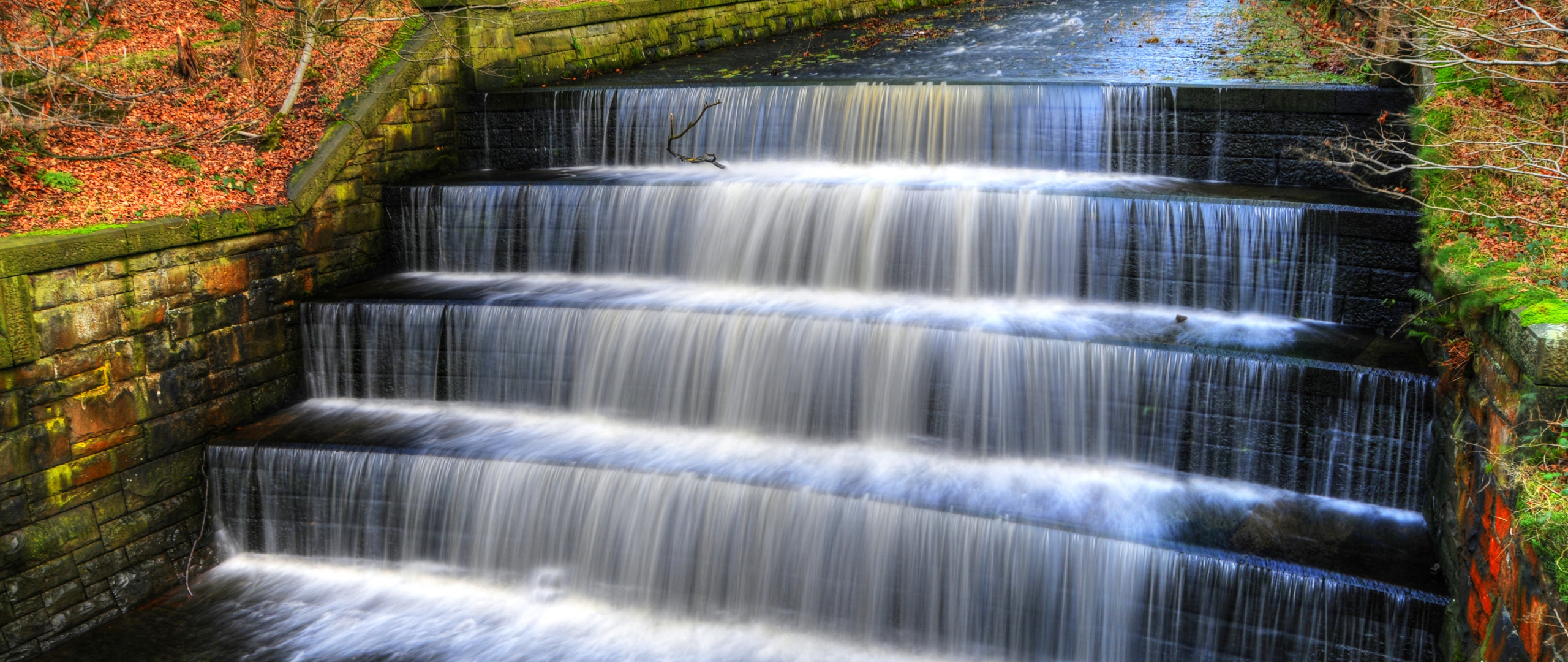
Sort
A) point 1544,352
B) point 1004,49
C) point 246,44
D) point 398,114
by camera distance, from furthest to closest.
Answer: point 1004,49 → point 398,114 → point 246,44 → point 1544,352

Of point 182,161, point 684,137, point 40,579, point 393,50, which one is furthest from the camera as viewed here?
point 393,50

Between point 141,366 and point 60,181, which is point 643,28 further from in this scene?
point 141,366

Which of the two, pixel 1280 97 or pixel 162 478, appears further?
pixel 1280 97

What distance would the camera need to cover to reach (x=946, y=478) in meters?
6.50

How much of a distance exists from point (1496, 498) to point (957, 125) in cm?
580

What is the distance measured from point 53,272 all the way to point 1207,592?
7.15m

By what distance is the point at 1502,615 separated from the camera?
4.09 meters

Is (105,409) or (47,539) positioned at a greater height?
(105,409)

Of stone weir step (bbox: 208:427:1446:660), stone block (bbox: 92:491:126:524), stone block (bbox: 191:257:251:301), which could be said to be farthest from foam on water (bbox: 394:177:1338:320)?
stone block (bbox: 92:491:126:524)

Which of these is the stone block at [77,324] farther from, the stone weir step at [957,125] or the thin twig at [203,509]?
the stone weir step at [957,125]

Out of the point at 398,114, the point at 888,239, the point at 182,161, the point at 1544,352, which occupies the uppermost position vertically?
the point at 398,114

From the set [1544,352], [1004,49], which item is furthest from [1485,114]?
[1004,49]

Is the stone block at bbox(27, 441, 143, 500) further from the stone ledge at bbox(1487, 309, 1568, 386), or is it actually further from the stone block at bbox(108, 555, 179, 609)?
the stone ledge at bbox(1487, 309, 1568, 386)

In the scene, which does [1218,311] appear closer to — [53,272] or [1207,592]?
[1207,592]
